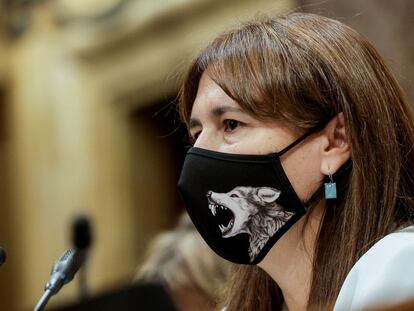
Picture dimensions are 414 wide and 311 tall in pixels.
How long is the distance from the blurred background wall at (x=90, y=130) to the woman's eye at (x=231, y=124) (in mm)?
4593

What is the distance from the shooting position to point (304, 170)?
2.43m

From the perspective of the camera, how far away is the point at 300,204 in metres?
2.40

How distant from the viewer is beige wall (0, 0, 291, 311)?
7.53 metres

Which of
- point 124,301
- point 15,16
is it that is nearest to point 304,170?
point 124,301

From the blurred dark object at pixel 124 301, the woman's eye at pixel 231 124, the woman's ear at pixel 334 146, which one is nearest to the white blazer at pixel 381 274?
the woman's ear at pixel 334 146

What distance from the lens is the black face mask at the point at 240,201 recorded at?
2.42 m

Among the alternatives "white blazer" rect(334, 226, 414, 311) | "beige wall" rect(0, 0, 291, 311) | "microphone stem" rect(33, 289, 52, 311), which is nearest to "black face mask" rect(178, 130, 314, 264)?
"white blazer" rect(334, 226, 414, 311)

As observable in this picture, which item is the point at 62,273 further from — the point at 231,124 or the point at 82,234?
the point at 82,234

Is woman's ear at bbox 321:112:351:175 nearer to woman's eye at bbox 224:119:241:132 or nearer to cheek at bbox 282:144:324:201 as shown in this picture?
cheek at bbox 282:144:324:201

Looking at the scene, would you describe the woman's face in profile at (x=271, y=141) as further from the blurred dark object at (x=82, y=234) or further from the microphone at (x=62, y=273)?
→ the blurred dark object at (x=82, y=234)

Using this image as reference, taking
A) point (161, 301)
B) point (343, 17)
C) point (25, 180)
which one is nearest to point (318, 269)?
point (161, 301)

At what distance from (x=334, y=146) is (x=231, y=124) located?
0.25m

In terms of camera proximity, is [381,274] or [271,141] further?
[271,141]

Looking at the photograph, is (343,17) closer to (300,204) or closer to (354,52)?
(354,52)
